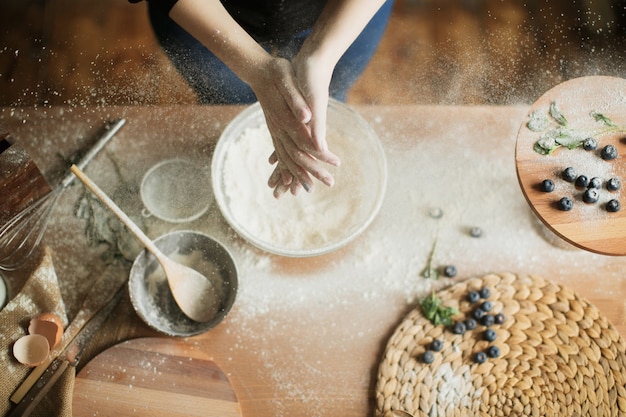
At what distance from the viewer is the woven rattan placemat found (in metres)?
0.79

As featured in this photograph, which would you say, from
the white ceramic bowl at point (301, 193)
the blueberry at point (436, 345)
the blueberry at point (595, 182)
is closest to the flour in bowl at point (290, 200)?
the white ceramic bowl at point (301, 193)

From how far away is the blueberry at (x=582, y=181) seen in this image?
75 cm

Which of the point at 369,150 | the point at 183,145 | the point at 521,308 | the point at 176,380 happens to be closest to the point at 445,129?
the point at 369,150

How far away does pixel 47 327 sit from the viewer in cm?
77

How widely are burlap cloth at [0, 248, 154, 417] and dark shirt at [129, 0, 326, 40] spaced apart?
44 centimetres

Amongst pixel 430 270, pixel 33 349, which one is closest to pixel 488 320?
pixel 430 270

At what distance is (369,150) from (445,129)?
0.49 ft

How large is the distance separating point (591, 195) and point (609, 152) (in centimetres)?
7

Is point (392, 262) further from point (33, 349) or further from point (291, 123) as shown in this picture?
point (33, 349)

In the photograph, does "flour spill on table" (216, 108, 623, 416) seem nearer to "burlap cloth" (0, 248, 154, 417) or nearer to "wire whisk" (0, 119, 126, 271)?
"burlap cloth" (0, 248, 154, 417)

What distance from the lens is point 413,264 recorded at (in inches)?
34.3

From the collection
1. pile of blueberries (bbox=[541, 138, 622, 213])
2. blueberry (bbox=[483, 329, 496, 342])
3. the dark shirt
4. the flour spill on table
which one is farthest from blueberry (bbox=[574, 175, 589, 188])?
the dark shirt

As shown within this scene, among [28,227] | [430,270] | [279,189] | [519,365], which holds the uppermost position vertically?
[28,227]

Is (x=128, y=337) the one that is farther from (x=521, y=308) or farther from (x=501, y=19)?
(x=501, y=19)
